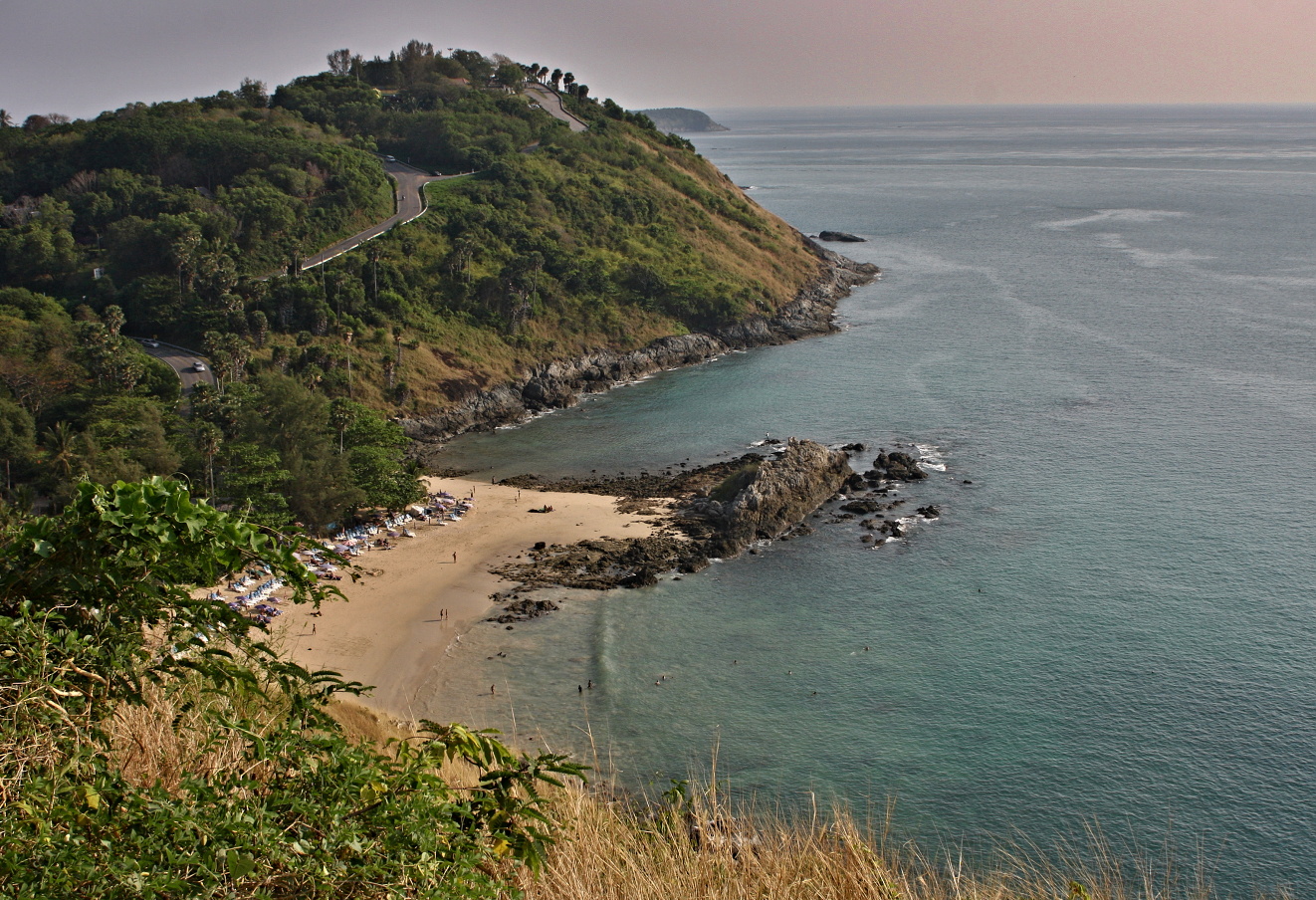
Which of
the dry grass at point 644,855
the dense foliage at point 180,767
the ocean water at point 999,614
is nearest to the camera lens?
the dense foliage at point 180,767

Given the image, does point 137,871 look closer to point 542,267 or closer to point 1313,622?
point 1313,622

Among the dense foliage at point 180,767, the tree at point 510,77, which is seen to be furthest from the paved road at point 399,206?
the dense foliage at point 180,767

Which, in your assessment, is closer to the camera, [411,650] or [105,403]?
[411,650]

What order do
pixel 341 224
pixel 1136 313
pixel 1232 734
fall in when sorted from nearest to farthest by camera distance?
pixel 1232 734 < pixel 341 224 < pixel 1136 313

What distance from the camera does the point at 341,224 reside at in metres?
93.9

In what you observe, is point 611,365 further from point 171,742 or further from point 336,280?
point 171,742

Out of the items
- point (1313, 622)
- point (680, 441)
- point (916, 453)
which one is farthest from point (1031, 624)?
point (680, 441)

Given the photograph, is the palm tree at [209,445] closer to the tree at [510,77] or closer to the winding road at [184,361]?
the winding road at [184,361]

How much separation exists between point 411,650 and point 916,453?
121 feet

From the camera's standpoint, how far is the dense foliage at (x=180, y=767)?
7180mm

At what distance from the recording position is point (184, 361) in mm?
69875

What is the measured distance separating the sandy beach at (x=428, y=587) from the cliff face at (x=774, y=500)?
4.45 metres

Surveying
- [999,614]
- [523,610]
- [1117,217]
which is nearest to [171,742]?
[523,610]

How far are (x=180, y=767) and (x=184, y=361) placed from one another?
67.5 metres
